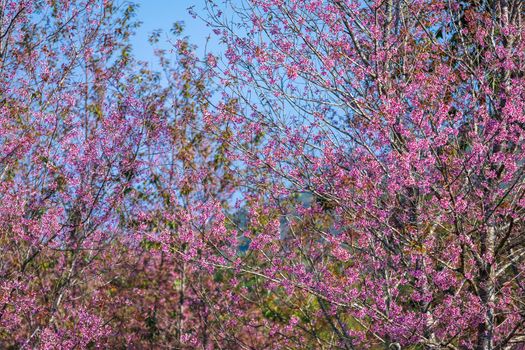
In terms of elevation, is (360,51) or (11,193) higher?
(360,51)

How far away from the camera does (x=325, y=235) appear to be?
767cm

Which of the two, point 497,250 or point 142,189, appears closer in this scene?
point 497,250

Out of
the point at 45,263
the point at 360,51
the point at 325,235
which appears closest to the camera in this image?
the point at 325,235

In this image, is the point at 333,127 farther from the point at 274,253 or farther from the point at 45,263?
the point at 45,263

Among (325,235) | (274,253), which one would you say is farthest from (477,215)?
(274,253)

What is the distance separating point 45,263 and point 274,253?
546 centimetres

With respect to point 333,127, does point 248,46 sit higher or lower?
higher

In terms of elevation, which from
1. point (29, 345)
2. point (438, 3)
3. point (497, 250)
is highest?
point (438, 3)

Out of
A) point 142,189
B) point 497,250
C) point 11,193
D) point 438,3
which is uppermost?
point 438,3

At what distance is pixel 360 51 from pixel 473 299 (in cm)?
338

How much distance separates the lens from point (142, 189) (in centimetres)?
1255

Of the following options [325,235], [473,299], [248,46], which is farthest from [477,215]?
[248,46]

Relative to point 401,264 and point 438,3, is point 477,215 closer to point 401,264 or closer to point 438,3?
point 401,264

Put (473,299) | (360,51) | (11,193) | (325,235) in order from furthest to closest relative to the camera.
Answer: (11,193) → (360,51) → (325,235) → (473,299)
